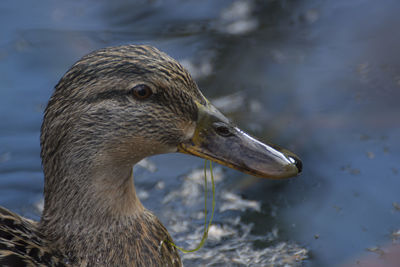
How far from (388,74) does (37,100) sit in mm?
3470

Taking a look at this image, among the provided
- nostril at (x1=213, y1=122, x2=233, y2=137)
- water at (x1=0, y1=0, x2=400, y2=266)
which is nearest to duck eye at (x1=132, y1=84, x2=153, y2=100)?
nostril at (x1=213, y1=122, x2=233, y2=137)

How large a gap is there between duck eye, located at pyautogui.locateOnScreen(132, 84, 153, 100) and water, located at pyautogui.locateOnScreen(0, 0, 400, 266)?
1699 millimetres

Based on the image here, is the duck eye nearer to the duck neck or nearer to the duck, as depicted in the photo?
the duck

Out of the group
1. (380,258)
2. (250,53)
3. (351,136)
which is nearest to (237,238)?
(380,258)

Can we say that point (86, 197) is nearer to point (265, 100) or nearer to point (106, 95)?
point (106, 95)

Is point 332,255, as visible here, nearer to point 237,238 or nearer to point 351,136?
point 237,238

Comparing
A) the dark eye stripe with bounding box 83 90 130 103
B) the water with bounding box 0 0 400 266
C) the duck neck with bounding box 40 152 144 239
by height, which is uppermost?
the water with bounding box 0 0 400 266

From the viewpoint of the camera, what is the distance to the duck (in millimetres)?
3275

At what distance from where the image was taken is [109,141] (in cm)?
332

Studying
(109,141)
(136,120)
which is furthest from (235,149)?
(109,141)

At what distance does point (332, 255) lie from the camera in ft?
15.3

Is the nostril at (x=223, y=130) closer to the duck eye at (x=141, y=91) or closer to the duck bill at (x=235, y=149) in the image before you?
the duck bill at (x=235, y=149)

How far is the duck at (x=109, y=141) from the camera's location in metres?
3.28

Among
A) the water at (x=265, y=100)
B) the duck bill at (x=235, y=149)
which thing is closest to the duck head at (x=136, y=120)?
the duck bill at (x=235, y=149)
